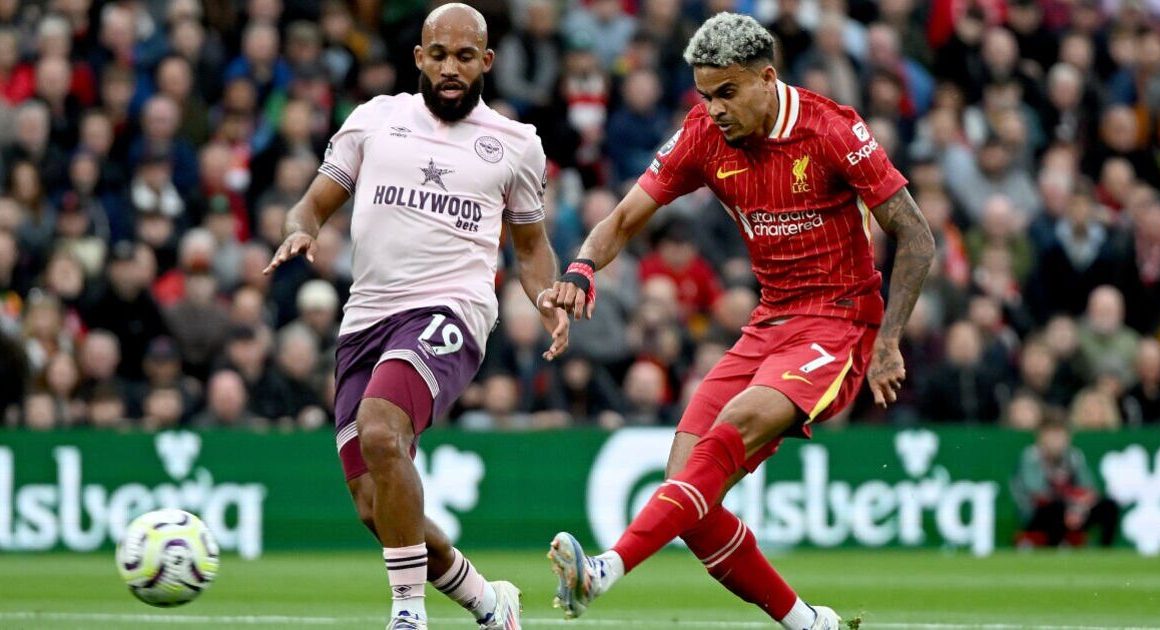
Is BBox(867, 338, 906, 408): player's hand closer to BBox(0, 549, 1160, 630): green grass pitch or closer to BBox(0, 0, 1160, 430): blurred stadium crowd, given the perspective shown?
BBox(0, 549, 1160, 630): green grass pitch

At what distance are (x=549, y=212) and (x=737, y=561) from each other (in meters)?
9.73

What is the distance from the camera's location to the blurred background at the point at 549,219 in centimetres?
1753

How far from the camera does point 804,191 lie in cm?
921

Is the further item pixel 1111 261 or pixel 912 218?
pixel 1111 261

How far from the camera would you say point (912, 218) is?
909cm

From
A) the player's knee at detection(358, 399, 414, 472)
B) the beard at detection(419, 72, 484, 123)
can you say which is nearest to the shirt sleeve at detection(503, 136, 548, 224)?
the beard at detection(419, 72, 484, 123)

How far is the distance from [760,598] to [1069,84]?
46.5 ft

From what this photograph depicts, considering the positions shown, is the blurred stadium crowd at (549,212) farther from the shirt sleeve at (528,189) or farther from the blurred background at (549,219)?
the shirt sleeve at (528,189)

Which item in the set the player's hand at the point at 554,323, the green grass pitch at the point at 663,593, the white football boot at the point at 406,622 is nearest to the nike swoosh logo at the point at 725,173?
the player's hand at the point at 554,323

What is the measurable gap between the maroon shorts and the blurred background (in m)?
8.11

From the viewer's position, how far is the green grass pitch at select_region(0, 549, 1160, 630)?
37.9 feet

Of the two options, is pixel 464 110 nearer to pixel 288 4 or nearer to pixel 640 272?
pixel 640 272

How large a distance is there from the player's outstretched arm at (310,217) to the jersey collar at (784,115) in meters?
2.08

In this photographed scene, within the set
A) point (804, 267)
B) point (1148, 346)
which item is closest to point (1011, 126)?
point (1148, 346)
